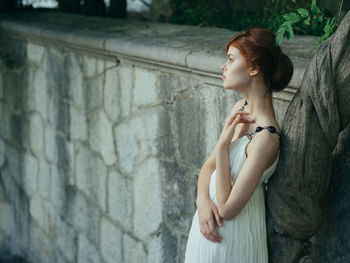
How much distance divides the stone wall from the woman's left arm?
316mm

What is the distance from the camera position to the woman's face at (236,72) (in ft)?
5.24

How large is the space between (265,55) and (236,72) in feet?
0.32

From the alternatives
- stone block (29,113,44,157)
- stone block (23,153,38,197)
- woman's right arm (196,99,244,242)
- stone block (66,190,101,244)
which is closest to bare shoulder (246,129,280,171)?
woman's right arm (196,99,244,242)

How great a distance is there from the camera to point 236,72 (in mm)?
1607

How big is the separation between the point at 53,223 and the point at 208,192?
2.86 metres

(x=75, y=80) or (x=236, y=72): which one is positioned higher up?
(x=236, y=72)

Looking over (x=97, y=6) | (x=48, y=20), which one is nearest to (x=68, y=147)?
(x=48, y=20)

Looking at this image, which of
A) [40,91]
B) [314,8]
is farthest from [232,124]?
[40,91]

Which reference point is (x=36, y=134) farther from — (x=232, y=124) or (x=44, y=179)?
(x=232, y=124)

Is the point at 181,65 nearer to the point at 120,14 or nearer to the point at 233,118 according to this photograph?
the point at 233,118

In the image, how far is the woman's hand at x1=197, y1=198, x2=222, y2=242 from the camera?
→ 5.47ft

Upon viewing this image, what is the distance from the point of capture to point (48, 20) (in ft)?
14.7

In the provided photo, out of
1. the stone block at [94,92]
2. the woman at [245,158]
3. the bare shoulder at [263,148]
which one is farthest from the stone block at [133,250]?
the bare shoulder at [263,148]

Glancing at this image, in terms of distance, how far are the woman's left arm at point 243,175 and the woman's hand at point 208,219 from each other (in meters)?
0.04
